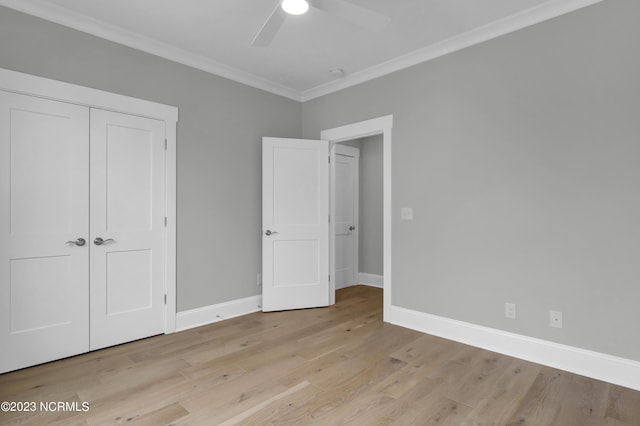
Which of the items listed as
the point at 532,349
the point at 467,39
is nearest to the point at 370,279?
the point at 532,349

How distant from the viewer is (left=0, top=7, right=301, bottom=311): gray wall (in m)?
2.64

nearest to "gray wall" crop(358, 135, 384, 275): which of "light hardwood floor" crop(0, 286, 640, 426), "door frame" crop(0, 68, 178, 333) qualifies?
"light hardwood floor" crop(0, 286, 640, 426)

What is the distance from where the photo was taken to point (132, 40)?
3.01 m

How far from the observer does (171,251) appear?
3.30 metres

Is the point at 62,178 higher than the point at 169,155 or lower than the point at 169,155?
lower

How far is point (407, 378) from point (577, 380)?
3.86 ft

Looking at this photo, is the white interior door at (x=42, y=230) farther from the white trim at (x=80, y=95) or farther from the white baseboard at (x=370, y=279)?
the white baseboard at (x=370, y=279)

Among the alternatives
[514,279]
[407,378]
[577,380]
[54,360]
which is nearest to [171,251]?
[54,360]

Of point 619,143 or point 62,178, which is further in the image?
point 62,178

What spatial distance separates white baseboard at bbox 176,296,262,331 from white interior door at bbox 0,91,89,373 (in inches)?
32.2

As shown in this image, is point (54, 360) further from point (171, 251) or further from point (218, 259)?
point (218, 259)

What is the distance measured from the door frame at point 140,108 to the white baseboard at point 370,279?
10.1 feet

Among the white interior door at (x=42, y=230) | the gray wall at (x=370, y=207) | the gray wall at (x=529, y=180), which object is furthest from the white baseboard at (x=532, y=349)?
the white interior door at (x=42, y=230)

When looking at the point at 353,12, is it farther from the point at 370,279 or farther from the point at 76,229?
the point at 370,279
